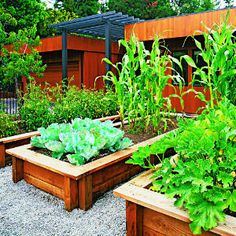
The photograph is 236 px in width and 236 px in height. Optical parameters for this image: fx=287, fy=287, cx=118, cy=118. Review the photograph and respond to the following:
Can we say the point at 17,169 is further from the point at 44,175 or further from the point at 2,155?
the point at 2,155

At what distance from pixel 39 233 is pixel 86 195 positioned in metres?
0.47

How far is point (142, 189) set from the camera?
1.91 metres

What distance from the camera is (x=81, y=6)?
778 inches

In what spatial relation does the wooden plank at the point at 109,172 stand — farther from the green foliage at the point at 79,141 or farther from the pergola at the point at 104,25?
the pergola at the point at 104,25

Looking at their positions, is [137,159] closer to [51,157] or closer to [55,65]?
[51,157]

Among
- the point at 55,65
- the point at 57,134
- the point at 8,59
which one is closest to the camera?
the point at 57,134

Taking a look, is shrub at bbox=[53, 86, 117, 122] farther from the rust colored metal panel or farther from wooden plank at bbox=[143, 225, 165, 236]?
wooden plank at bbox=[143, 225, 165, 236]

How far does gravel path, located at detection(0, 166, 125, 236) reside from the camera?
6.79 feet

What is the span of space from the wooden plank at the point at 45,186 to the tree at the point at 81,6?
60.8 feet

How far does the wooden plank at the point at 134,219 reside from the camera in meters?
1.81

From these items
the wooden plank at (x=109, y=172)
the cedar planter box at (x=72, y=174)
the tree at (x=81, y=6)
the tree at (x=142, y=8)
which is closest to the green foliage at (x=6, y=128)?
the cedar planter box at (x=72, y=174)

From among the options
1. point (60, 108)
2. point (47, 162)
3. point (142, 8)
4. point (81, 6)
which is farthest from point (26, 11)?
point (47, 162)

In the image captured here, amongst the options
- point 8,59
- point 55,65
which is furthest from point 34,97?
point 55,65

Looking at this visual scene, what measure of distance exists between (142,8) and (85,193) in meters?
20.1
